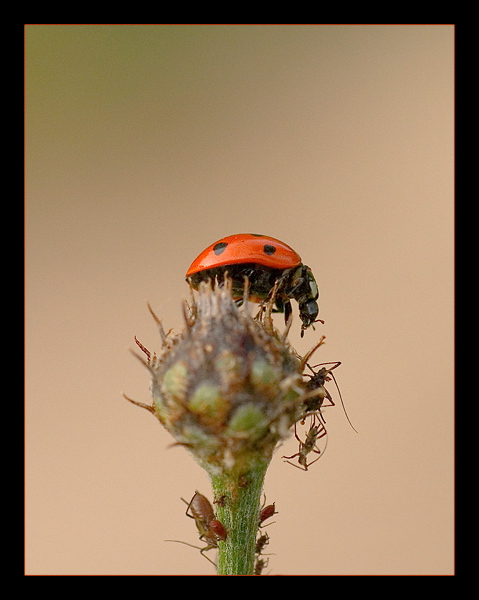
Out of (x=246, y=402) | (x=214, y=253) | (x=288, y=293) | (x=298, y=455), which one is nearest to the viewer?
(x=246, y=402)

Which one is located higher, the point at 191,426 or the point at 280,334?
the point at 280,334

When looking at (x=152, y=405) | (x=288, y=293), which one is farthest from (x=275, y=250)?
(x=152, y=405)

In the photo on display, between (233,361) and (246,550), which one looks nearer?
(233,361)

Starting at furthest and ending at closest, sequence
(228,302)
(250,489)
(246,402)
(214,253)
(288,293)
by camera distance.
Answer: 1. (288,293)
2. (214,253)
3. (250,489)
4. (228,302)
5. (246,402)

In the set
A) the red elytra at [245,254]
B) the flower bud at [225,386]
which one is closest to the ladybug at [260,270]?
the red elytra at [245,254]

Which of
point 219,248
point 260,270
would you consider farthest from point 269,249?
point 219,248

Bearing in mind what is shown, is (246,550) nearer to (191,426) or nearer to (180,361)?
(191,426)

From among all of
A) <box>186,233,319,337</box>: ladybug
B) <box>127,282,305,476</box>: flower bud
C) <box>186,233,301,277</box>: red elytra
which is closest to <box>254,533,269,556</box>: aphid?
<box>127,282,305,476</box>: flower bud

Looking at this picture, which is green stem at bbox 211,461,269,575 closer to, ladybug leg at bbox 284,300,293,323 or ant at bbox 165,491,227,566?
ant at bbox 165,491,227,566
